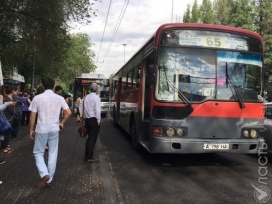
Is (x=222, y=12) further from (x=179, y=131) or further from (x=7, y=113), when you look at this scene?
(x=179, y=131)

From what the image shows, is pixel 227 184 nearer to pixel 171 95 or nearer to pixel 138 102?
pixel 171 95

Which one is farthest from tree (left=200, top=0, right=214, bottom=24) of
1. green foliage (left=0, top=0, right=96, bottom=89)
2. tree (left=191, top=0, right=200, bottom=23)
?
green foliage (left=0, top=0, right=96, bottom=89)

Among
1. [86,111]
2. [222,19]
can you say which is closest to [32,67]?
[222,19]

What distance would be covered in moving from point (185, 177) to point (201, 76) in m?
2.11

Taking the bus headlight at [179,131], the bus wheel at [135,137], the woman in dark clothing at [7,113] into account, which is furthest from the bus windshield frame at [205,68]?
the woman in dark clothing at [7,113]

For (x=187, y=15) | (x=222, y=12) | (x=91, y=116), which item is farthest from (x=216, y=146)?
(x=187, y=15)

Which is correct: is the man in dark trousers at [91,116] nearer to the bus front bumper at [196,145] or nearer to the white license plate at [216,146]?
the bus front bumper at [196,145]

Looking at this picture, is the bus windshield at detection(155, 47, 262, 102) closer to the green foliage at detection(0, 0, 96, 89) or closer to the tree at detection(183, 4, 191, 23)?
the green foliage at detection(0, 0, 96, 89)

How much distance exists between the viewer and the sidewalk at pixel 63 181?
5.12 meters

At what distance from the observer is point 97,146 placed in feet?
33.3

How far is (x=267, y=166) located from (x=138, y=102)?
3549 millimetres

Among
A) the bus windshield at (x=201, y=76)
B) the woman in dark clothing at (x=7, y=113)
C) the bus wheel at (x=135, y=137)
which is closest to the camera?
the bus windshield at (x=201, y=76)

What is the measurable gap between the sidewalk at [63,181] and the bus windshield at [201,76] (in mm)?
2135

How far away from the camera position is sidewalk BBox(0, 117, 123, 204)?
5.12 meters
